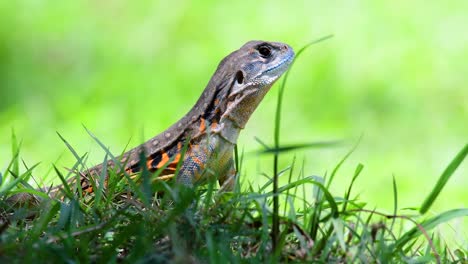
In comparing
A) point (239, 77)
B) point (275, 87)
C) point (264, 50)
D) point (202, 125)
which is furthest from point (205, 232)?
point (275, 87)

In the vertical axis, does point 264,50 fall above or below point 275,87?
below

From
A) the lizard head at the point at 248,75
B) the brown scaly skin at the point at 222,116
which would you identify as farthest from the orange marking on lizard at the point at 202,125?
the lizard head at the point at 248,75

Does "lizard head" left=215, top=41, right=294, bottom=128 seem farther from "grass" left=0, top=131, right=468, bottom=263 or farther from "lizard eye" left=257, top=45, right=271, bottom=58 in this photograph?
"grass" left=0, top=131, right=468, bottom=263

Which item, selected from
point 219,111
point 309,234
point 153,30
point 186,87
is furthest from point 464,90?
point 309,234

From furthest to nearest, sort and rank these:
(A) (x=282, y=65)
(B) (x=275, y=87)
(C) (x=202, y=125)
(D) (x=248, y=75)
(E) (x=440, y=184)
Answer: (B) (x=275, y=87) < (A) (x=282, y=65) < (D) (x=248, y=75) < (C) (x=202, y=125) < (E) (x=440, y=184)

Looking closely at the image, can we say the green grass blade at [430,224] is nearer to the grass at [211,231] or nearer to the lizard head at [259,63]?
the grass at [211,231]

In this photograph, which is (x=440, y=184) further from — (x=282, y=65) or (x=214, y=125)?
(x=282, y=65)
